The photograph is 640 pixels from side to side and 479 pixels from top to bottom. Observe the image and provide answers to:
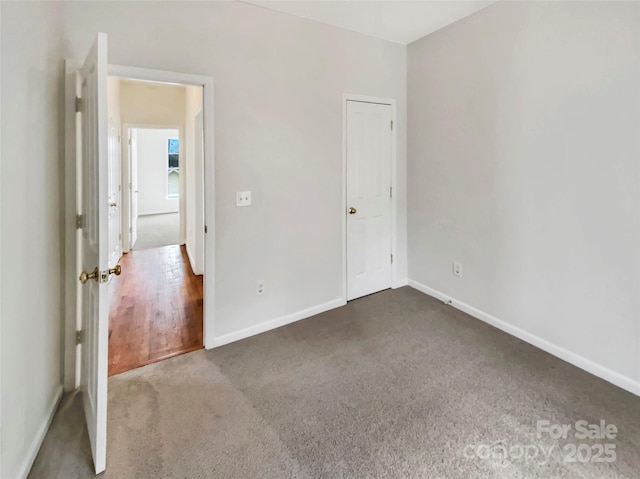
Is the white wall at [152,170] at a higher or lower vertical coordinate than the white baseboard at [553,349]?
higher

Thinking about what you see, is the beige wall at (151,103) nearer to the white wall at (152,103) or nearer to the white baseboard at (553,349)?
the white wall at (152,103)

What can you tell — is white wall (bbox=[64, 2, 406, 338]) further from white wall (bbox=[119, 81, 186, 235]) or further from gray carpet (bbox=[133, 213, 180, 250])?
gray carpet (bbox=[133, 213, 180, 250])

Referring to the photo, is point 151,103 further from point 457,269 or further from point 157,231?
point 457,269

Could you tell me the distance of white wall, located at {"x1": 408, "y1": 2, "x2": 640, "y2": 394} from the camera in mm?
2074

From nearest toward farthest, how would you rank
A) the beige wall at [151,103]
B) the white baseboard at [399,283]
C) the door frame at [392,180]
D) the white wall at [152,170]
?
the door frame at [392,180] < the white baseboard at [399,283] < the beige wall at [151,103] < the white wall at [152,170]

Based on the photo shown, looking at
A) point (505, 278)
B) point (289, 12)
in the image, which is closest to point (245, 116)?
point (289, 12)

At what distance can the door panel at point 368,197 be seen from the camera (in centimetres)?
330

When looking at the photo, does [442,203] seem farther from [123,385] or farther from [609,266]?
[123,385]

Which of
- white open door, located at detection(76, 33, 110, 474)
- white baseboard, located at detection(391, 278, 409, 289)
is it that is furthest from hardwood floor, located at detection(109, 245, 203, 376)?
white baseboard, located at detection(391, 278, 409, 289)

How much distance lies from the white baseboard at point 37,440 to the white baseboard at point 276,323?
98 centimetres

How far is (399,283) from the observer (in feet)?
12.6

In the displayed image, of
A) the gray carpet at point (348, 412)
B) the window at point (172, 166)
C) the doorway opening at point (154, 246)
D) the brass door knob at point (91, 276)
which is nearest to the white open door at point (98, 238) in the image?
the brass door knob at point (91, 276)

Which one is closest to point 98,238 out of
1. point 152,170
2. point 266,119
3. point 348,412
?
point 348,412

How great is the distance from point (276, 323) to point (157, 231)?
5851mm
